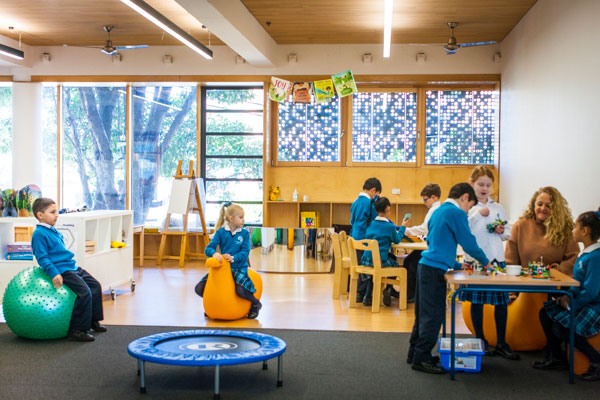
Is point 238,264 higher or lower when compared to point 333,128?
lower

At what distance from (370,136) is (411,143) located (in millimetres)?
680

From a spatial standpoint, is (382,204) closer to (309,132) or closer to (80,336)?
(80,336)

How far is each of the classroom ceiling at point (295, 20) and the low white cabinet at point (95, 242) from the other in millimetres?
2779

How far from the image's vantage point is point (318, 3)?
8.31 metres

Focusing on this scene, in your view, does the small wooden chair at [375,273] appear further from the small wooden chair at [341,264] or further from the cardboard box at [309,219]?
the cardboard box at [309,219]

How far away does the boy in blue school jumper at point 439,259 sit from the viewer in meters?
4.42

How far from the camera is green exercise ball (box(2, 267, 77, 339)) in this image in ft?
17.5

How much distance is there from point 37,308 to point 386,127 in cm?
682

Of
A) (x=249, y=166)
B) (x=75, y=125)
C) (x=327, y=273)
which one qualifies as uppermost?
(x=75, y=125)

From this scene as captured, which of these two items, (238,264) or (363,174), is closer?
(238,264)

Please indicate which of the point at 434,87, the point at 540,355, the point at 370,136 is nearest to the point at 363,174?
the point at 370,136

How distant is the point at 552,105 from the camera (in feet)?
24.3

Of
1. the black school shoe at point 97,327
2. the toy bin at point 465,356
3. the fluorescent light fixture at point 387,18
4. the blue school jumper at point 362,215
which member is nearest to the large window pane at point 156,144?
the fluorescent light fixture at point 387,18

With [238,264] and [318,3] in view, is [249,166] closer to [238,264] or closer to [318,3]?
[318,3]
